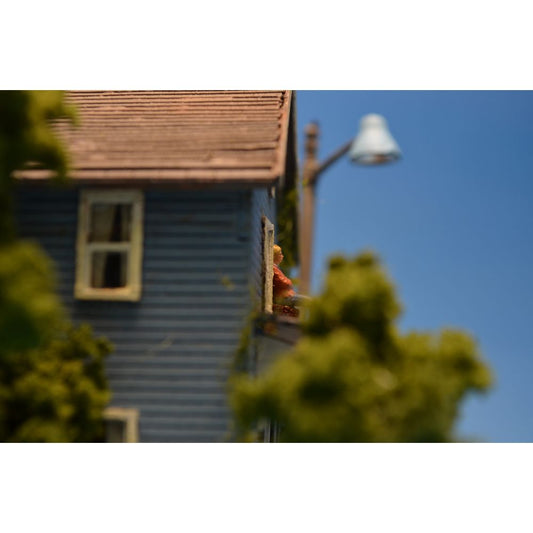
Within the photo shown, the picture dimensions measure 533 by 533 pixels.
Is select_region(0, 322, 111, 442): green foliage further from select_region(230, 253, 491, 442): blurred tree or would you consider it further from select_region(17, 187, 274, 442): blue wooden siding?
select_region(230, 253, 491, 442): blurred tree

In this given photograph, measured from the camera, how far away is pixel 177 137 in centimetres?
535

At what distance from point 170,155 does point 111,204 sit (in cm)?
56

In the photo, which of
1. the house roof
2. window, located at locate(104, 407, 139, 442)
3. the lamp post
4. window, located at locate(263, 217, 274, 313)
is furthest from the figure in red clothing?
window, located at locate(104, 407, 139, 442)

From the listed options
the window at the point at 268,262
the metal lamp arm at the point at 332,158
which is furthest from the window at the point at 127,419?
the metal lamp arm at the point at 332,158

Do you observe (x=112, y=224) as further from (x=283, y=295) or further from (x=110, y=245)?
(x=283, y=295)

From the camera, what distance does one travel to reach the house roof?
498 centimetres

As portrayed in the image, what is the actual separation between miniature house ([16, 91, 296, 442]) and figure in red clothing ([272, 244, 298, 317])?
1.41m

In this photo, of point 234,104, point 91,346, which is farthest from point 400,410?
point 234,104

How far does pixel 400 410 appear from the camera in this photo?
4359 mm

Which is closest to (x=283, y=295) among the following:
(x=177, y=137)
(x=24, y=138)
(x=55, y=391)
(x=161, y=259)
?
(x=161, y=259)

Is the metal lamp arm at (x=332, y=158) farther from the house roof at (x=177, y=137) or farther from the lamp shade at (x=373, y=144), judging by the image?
the house roof at (x=177, y=137)

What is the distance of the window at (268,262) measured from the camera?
19.9 feet

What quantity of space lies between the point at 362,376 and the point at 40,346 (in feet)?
7.17
